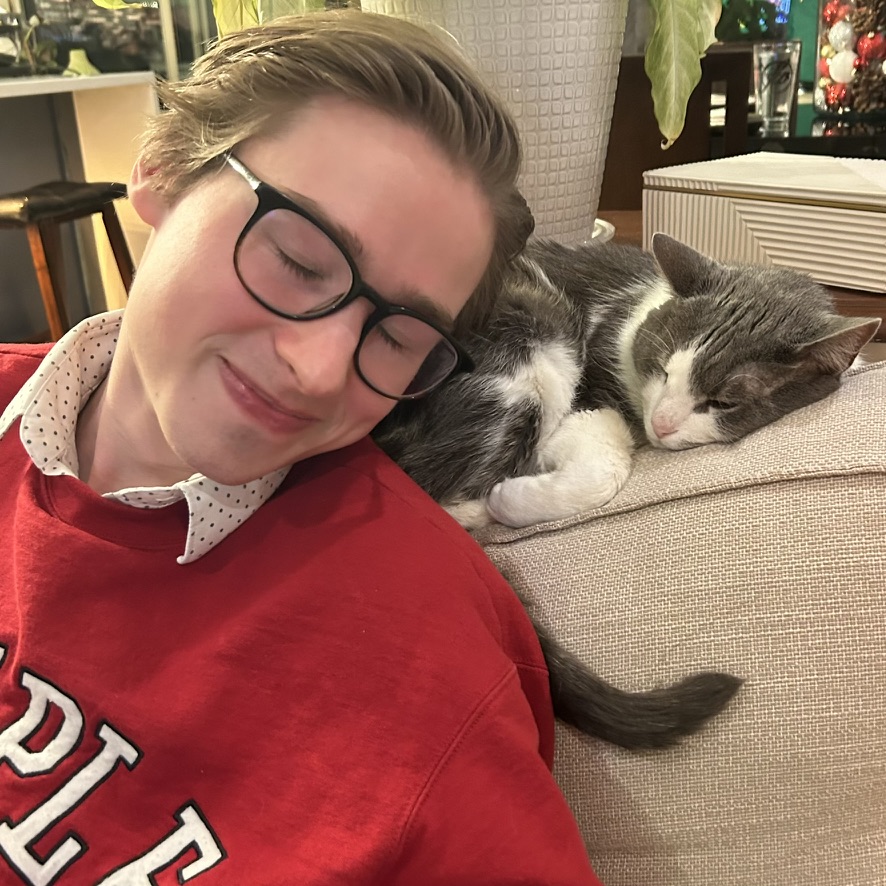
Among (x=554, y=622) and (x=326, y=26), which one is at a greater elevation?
(x=326, y=26)

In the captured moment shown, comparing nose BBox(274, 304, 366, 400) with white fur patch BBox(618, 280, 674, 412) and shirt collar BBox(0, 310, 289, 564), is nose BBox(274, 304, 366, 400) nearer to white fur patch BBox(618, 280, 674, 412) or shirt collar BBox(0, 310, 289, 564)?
shirt collar BBox(0, 310, 289, 564)

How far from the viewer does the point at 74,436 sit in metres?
0.86

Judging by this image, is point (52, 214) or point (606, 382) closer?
point (606, 382)

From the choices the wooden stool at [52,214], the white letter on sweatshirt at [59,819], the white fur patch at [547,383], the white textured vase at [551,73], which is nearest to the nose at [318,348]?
the white letter on sweatshirt at [59,819]

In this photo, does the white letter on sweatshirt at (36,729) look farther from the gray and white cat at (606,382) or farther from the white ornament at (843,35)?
the white ornament at (843,35)

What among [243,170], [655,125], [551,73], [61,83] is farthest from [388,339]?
[61,83]

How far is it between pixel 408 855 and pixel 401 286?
44cm

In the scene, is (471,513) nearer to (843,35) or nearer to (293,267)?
(293,267)

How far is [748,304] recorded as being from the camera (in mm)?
1090

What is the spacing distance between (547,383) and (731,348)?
0.83 feet

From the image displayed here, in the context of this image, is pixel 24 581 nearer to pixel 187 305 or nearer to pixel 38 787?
pixel 38 787

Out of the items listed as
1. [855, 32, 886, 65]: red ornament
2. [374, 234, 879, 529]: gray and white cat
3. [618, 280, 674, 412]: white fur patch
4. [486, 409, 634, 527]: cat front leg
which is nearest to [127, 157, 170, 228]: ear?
[374, 234, 879, 529]: gray and white cat

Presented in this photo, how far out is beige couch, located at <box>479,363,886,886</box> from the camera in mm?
694

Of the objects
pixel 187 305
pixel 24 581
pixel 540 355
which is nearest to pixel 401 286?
pixel 187 305
